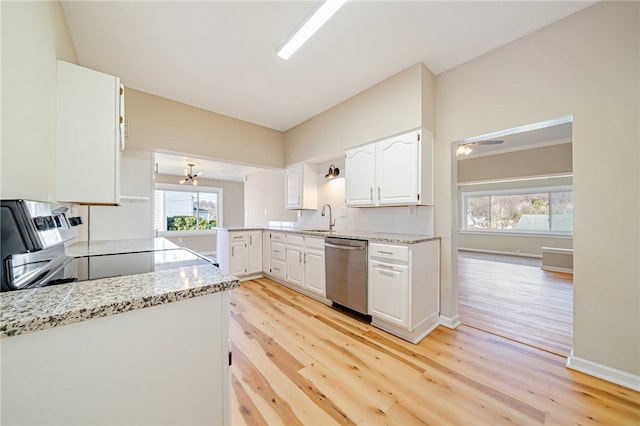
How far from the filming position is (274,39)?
219 cm

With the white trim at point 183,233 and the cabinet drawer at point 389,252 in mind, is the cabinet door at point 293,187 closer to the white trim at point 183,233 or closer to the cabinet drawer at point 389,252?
the cabinet drawer at point 389,252

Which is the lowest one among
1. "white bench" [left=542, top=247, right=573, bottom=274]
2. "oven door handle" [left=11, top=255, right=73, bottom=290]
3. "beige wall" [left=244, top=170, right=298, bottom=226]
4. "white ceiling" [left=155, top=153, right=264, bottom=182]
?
"white bench" [left=542, top=247, right=573, bottom=274]

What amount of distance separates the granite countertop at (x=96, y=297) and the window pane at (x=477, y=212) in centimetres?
888

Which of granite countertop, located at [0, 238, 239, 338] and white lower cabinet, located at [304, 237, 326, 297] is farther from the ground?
granite countertop, located at [0, 238, 239, 338]

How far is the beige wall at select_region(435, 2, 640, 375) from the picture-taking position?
1.70 metres

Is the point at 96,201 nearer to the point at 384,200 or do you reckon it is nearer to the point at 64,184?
the point at 64,184

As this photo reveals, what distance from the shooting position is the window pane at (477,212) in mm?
7789

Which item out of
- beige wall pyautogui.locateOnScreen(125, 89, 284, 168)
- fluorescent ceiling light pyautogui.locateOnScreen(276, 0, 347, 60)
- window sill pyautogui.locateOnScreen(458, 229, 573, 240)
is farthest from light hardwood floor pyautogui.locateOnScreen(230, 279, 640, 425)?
window sill pyautogui.locateOnScreen(458, 229, 573, 240)

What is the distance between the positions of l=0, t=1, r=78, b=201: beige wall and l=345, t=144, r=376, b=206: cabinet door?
8.72 feet

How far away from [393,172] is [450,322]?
1716mm

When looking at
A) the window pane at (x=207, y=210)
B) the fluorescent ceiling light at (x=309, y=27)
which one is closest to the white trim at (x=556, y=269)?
the fluorescent ceiling light at (x=309, y=27)

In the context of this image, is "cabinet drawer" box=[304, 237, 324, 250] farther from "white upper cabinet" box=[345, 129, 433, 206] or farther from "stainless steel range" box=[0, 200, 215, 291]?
"stainless steel range" box=[0, 200, 215, 291]

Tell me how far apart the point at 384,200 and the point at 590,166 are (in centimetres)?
165

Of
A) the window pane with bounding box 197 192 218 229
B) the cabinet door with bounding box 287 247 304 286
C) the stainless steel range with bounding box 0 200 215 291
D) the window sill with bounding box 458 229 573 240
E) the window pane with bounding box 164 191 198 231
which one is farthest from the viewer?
the window pane with bounding box 197 192 218 229
